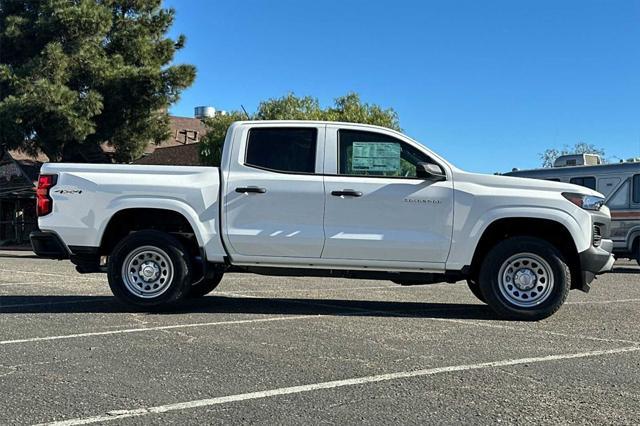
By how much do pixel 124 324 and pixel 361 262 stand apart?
8.55 feet

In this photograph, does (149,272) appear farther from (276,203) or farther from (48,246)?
(276,203)

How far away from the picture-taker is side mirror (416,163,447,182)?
7.14 metres

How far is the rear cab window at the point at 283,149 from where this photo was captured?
743 cm

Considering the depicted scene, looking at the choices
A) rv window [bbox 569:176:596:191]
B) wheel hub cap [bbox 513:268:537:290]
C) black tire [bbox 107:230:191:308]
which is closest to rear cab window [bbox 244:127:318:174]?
black tire [bbox 107:230:191:308]

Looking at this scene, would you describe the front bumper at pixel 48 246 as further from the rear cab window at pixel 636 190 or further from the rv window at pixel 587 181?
the rear cab window at pixel 636 190

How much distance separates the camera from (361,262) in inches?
285

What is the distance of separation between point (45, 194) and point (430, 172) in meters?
4.38

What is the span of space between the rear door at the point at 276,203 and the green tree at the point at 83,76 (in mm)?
18993

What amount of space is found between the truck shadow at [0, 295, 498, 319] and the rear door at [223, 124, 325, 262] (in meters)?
0.86

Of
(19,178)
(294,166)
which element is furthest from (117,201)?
(19,178)

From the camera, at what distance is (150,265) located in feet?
24.4

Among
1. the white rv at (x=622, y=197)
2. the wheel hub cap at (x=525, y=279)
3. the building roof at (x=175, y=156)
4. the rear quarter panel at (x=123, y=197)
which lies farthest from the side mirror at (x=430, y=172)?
the building roof at (x=175, y=156)

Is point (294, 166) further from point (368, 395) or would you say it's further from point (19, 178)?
point (19, 178)

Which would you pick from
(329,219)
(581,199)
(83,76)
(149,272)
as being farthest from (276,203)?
(83,76)
